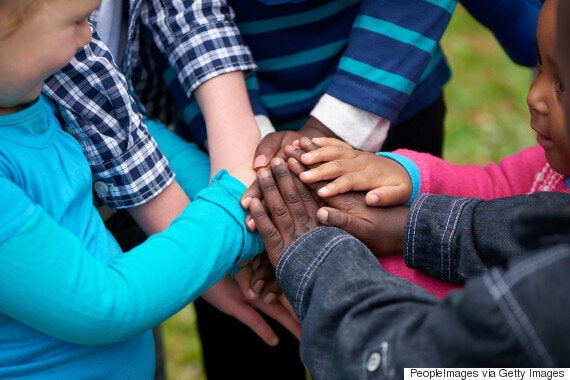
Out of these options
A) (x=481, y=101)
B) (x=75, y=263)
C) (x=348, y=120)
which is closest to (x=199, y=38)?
(x=348, y=120)

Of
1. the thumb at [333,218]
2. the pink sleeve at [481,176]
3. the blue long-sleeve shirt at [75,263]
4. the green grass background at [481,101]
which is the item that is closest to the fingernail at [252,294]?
the blue long-sleeve shirt at [75,263]

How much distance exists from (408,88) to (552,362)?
0.67 metres

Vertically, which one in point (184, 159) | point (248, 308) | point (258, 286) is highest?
point (184, 159)

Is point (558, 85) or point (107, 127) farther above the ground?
point (558, 85)

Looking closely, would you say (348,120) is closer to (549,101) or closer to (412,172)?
(412,172)

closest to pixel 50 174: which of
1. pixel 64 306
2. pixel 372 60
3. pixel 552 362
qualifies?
pixel 64 306

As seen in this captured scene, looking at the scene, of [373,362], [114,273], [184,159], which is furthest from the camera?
[184,159]

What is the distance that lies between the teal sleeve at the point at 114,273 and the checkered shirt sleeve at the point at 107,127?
124mm

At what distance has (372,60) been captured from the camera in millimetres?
1371

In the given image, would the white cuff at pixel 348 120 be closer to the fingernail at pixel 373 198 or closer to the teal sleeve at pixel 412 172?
the teal sleeve at pixel 412 172

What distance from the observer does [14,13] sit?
38.3 inches

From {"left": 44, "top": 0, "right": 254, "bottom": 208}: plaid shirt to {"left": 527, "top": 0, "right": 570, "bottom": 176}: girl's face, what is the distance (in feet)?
1.70

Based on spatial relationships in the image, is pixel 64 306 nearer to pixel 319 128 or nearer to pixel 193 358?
pixel 319 128

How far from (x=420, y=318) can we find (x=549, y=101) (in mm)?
455
